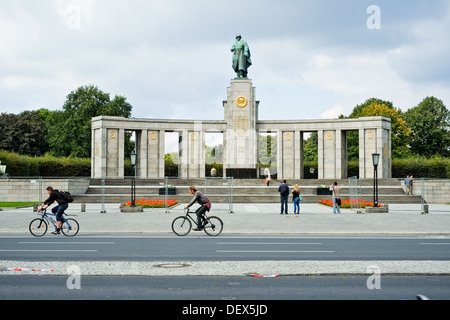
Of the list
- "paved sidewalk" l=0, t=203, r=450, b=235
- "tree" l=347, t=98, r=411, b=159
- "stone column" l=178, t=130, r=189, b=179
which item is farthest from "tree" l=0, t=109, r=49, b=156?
"paved sidewalk" l=0, t=203, r=450, b=235

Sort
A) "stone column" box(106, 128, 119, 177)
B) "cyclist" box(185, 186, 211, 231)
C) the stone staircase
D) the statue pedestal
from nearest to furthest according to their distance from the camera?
"cyclist" box(185, 186, 211, 231) → the stone staircase → "stone column" box(106, 128, 119, 177) → the statue pedestal

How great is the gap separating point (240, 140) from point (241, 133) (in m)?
0.73

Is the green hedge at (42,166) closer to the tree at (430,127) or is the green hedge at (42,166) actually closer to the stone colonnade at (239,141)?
the stone colonnade at (239,141)

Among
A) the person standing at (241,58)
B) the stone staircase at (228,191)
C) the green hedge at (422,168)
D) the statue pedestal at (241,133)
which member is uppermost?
the person standing at (241,58)

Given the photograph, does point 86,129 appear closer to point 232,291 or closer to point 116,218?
point 116,218

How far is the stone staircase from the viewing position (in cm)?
3766

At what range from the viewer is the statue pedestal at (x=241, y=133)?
50.2 metres

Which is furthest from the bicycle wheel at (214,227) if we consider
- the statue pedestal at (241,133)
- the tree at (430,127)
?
the tree at (430,127)

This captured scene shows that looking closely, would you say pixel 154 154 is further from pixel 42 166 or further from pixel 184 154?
pixel 42 166

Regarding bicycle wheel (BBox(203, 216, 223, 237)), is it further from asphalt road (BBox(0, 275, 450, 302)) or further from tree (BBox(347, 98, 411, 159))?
tree (BBox(347, 98, 411, 159))

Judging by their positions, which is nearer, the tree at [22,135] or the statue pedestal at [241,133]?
the statue pedestal at [241,133]

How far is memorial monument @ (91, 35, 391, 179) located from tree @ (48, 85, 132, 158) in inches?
920
